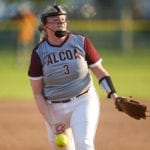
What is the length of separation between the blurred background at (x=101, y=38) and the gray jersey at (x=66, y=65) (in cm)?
898

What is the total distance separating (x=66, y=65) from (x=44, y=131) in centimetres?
453

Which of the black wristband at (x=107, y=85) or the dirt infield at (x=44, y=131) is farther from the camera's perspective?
the dirt infield at (x=44, y=131)

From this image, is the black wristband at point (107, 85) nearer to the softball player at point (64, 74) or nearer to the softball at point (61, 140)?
the softball player at point (64, 74)

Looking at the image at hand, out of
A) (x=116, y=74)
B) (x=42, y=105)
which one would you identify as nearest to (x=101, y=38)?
(x=116, y=74)

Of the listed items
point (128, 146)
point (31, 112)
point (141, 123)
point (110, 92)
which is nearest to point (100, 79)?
point (110, 92)

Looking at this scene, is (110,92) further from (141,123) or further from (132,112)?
(141,123)

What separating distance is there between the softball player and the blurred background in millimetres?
8949

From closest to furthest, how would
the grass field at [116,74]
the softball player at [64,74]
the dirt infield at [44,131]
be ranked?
1. the softball player at [64,74]
2. the dirt infield at [44,131]
3. the grass field at [116,74]

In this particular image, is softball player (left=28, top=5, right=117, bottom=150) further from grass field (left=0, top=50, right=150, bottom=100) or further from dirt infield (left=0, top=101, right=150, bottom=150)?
grass field (left=0, top=50, right=150, bottom=100)

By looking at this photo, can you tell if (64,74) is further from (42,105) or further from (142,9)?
(142,9)

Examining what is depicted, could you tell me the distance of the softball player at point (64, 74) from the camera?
7230 mm

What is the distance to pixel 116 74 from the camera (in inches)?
859

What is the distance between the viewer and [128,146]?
10.2 m

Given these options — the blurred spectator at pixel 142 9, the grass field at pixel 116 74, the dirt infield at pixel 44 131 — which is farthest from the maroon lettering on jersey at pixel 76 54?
the blurred spectator at pixel 142 9
